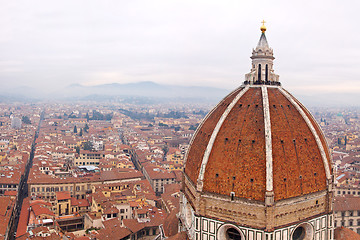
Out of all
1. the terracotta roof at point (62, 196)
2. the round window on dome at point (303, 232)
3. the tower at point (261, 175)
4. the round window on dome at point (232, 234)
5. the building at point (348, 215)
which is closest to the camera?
the tower at point (261, 175)

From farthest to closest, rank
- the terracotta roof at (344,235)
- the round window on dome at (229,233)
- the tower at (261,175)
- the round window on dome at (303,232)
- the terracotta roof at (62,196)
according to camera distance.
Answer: the terracotta roof at (62,196)
the terracotta roof at (344,235)
the round window on dome at (303,232)
the round window on dome at (229,233)
the tower at (261,175)

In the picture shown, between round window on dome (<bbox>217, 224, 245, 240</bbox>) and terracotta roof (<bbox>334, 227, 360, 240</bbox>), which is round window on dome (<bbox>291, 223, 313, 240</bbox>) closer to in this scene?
round window on dome (<bbox>217, 224, 245, 240</bbox>)

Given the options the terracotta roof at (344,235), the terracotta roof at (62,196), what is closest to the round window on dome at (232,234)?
the terracotta roof at (344,235)

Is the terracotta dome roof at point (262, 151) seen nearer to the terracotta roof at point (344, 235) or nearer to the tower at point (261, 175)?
the tower at point (261, 175)

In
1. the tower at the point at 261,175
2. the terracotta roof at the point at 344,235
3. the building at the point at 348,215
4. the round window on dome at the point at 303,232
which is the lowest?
the building at the point at 348,215

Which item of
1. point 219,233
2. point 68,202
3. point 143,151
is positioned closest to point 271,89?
point 219,233

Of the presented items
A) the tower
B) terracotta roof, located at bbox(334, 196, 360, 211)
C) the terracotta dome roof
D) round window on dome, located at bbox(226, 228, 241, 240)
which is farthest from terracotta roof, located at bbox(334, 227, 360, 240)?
terracotta roof, located at bbox(334, 196, 360, 211)

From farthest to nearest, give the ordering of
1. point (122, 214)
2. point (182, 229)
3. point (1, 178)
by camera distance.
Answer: point (1, 178)
point (122, 214)
point (182, 229)

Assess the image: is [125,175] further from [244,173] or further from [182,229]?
[244,173]
